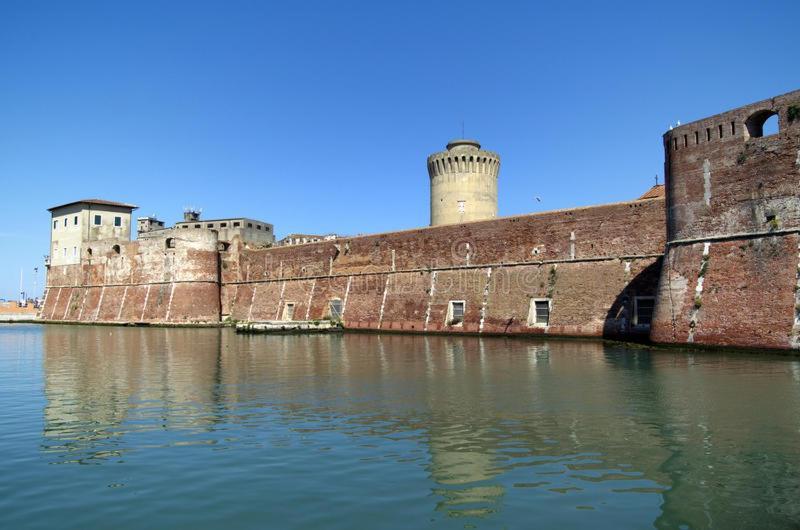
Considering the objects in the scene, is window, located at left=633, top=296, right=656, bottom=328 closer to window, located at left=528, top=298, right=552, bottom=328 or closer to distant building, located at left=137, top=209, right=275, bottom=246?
window, located at left=528, top=298, right=552, bottom=328

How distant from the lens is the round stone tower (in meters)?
46.8

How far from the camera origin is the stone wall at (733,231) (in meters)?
17.2

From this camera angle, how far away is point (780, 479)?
6.21 metres

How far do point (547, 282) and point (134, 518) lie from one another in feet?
77.3

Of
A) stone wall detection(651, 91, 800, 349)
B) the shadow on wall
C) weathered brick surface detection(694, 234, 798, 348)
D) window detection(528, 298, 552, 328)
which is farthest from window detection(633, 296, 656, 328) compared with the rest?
weathered brick surface detection(694, 234, 798, 348)

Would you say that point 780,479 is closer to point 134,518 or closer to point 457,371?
point 134,518

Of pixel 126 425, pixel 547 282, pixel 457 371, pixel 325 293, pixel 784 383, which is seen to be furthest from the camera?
pixel 325 293

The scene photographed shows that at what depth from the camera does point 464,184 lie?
1853 inches

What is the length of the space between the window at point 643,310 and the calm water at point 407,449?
8.50 m

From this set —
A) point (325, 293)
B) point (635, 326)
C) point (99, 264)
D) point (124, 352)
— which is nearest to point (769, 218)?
point (635, 326)

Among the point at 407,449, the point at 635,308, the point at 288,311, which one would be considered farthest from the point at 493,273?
the point at 407,449

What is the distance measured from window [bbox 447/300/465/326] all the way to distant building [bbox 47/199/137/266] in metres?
35.2

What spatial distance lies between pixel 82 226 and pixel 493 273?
127 feet

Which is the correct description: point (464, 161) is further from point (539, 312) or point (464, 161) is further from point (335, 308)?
point (539, 312)
